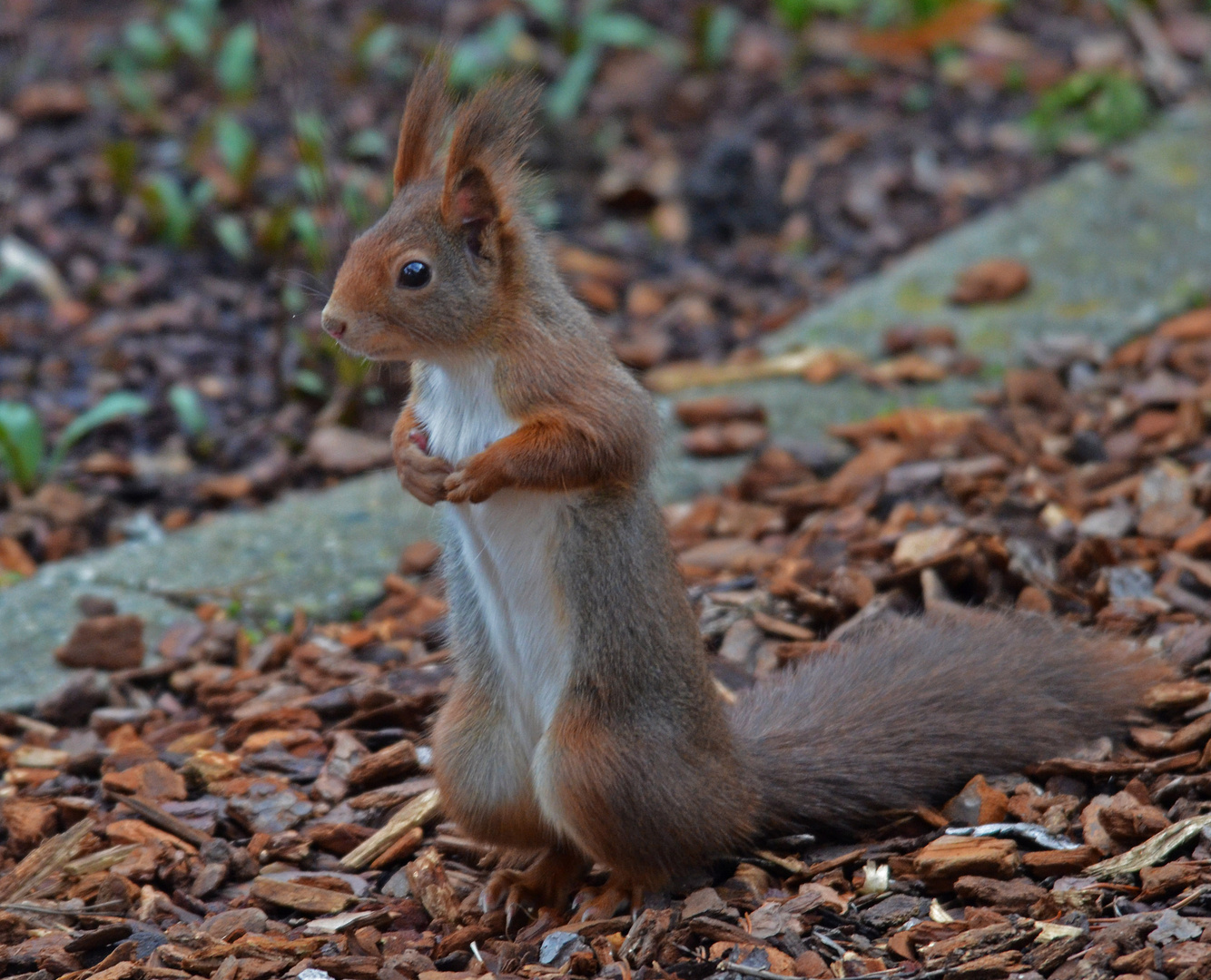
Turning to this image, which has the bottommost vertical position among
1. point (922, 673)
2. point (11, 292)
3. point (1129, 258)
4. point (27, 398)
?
point (922, 673)

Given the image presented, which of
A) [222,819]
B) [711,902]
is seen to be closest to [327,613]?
[222,819]

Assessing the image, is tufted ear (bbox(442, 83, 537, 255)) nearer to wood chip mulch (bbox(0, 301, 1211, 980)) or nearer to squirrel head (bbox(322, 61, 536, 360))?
squirrel head (bbox(322, 61, 536, 360))

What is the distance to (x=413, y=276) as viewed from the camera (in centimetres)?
349

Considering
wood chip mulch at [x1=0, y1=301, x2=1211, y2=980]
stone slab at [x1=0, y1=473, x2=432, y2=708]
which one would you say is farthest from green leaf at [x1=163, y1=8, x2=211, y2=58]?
wood chip mulch at [x1=0, y1=301, x2=1211, y2=980]

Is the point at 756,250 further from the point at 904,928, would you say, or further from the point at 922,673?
the point at 904,928

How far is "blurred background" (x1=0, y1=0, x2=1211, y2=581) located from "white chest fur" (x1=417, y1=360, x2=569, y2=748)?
2.56m

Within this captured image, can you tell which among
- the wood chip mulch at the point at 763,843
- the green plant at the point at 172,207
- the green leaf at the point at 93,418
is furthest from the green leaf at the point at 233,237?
the wood chip mulch at the point at 763,843

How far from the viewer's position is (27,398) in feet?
21.6

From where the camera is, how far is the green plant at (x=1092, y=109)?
26.8ft

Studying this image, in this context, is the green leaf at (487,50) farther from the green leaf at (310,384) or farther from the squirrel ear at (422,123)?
the squirrel ear at (422,123)

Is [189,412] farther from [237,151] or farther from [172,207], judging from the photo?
[237,151]

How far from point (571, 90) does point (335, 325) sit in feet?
17.8

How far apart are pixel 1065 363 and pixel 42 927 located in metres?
4.55

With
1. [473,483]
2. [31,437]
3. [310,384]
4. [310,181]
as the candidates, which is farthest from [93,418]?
[473,483]
